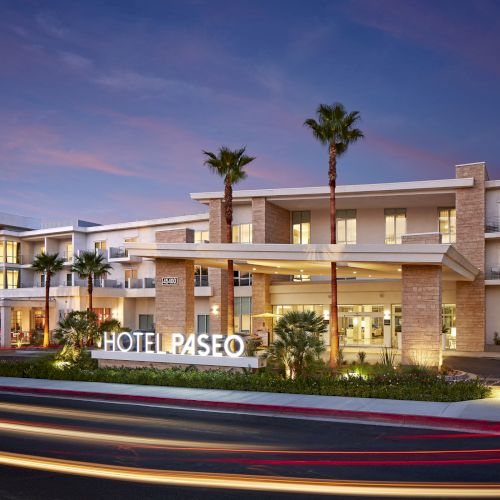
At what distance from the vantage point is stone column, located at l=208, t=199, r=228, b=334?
4384 cm

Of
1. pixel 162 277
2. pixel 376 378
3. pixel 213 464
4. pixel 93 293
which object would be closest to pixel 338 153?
pixel 162 277

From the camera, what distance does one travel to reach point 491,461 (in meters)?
10.7

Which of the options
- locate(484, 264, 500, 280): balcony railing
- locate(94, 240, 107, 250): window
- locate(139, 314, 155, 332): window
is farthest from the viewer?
locate(94, 240, 107, 250): window

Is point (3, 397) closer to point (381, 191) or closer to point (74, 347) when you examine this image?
point (74, 347)

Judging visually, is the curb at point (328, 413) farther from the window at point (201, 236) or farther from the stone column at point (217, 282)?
the window at point (201, 236)

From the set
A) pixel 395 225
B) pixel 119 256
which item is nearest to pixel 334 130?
pixel 395 225

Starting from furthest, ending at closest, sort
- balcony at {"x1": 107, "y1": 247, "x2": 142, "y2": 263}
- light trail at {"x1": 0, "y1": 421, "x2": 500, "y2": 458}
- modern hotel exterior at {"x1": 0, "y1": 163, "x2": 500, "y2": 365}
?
balcony at {"x1": 107, "y1": 247, "x2": 142, "y2": 263}, modern hotel exterior at {"x1": 0, "y1": 163, "x2": 500, "y2": 365}, light trail at {"x1": 0, "y1": 421, "x2": 500, "y2": 458}

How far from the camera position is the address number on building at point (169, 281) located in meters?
26.0

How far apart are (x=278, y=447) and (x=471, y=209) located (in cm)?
3014

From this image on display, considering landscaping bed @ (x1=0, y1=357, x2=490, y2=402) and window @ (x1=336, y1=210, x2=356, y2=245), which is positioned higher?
window @ (x1=336, y1=210, x2=356, y2=245)

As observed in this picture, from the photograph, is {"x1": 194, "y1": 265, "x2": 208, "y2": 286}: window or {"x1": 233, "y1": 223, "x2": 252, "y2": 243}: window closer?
{"x1": 233, "y1": 223, "x2": 252, "y2": 243}: window

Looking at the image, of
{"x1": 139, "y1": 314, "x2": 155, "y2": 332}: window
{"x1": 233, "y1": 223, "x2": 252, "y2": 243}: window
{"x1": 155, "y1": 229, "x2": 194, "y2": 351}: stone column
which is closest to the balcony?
{"x1": 139, "y1": 314, "x2": 155, "y2": 332}: window

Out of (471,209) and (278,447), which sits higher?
(471,209)

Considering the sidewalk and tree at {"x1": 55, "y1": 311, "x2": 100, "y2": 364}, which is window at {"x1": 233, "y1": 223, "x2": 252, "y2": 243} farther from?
the sidewalk
